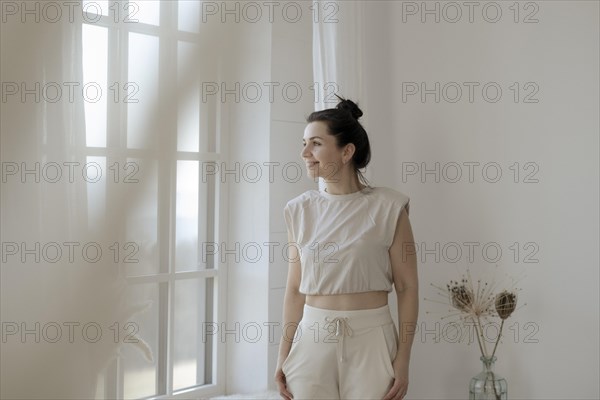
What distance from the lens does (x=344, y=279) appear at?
1583 mm

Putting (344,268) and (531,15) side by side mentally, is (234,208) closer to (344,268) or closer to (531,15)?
(344,268)

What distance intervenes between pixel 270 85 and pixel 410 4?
64 centimetres

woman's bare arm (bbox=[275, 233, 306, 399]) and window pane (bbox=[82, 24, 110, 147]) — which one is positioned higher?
window pane (bbox=[82, 24, 110, 147])

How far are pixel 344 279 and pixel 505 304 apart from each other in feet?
2.36

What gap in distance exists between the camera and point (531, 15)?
2.15 metres

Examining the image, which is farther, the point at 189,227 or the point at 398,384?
the point at 189,227

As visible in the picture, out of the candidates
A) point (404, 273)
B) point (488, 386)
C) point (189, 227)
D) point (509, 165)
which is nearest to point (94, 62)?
point (404, 273)

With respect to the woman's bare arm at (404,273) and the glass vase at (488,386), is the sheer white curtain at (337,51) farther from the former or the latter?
the glass vase at (488,386)

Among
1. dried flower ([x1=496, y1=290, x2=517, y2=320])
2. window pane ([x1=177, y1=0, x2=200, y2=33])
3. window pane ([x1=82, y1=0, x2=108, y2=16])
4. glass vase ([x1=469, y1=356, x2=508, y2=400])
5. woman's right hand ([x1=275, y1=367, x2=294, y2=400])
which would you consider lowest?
glass vase ([x1=469, y1=356, x2=508, y2=400])

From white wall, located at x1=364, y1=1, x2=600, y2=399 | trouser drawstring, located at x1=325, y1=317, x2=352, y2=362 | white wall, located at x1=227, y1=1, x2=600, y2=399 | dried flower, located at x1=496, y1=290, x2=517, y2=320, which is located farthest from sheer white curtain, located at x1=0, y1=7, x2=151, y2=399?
white wall, located at x1=364, y1=1, x2=600, y2=399

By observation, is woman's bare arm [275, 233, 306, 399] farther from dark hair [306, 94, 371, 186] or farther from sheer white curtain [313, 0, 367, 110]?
sheer white curtain [313, 0, 367, 110]

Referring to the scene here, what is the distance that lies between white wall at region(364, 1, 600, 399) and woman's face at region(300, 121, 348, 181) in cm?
74

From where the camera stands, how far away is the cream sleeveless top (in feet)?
5.21

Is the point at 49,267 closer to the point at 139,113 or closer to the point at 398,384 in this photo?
the point at 139,113
